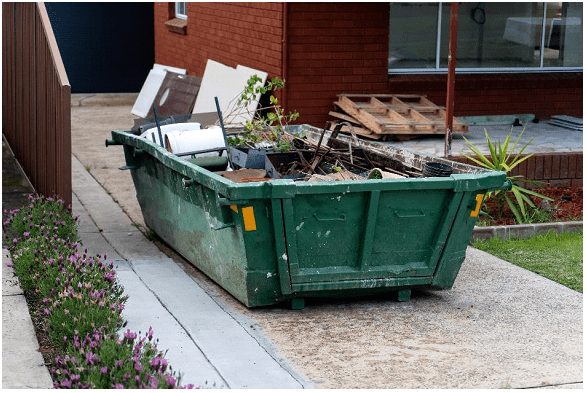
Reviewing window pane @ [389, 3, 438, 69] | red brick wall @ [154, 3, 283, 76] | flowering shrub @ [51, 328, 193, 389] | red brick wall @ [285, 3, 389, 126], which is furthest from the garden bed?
flowering shrub @ [51, 328, 193, 389]

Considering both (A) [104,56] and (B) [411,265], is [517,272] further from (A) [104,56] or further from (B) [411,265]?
(A) [104,56]

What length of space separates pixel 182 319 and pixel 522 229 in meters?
3.71

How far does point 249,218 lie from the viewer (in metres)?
6.70

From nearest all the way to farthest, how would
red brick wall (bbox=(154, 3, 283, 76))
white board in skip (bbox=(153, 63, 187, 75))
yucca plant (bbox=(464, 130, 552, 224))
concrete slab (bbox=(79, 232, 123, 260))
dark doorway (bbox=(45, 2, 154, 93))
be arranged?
concrete slab (bbox=(79, 232, 123, 260)) < yucca plant (bbox=(464, 130, 552, 224)) < red brick wall (bbox=(154, 3, 283, 76)) < white board in skip (bbox=(153, 63, 187, 75)) < dark doorway (bbox=(45, 2, 154, 93))

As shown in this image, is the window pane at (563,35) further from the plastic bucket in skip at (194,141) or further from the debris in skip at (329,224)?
the plastic bucket in skip at (194,141)

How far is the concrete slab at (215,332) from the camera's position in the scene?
5.68 meters

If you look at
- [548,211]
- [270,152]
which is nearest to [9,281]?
[270,152]

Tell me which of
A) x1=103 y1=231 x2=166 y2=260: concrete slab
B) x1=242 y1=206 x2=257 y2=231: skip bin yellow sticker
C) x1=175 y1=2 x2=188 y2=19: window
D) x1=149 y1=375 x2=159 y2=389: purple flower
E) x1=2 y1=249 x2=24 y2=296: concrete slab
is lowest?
x1=103 y1=231 x2=166 y2=260: concrete slab

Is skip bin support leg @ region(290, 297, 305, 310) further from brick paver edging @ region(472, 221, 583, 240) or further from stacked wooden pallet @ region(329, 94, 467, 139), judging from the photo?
stacked wooden pallet @ region(329, 94, 467, 139)

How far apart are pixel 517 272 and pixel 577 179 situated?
2.86 m

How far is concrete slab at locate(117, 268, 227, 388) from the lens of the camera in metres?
5.67

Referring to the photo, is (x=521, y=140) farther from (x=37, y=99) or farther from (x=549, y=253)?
(x=37, y=99)

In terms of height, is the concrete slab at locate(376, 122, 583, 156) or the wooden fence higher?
the wooden fence

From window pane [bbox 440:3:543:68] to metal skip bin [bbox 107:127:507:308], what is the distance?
5939 millimetres
